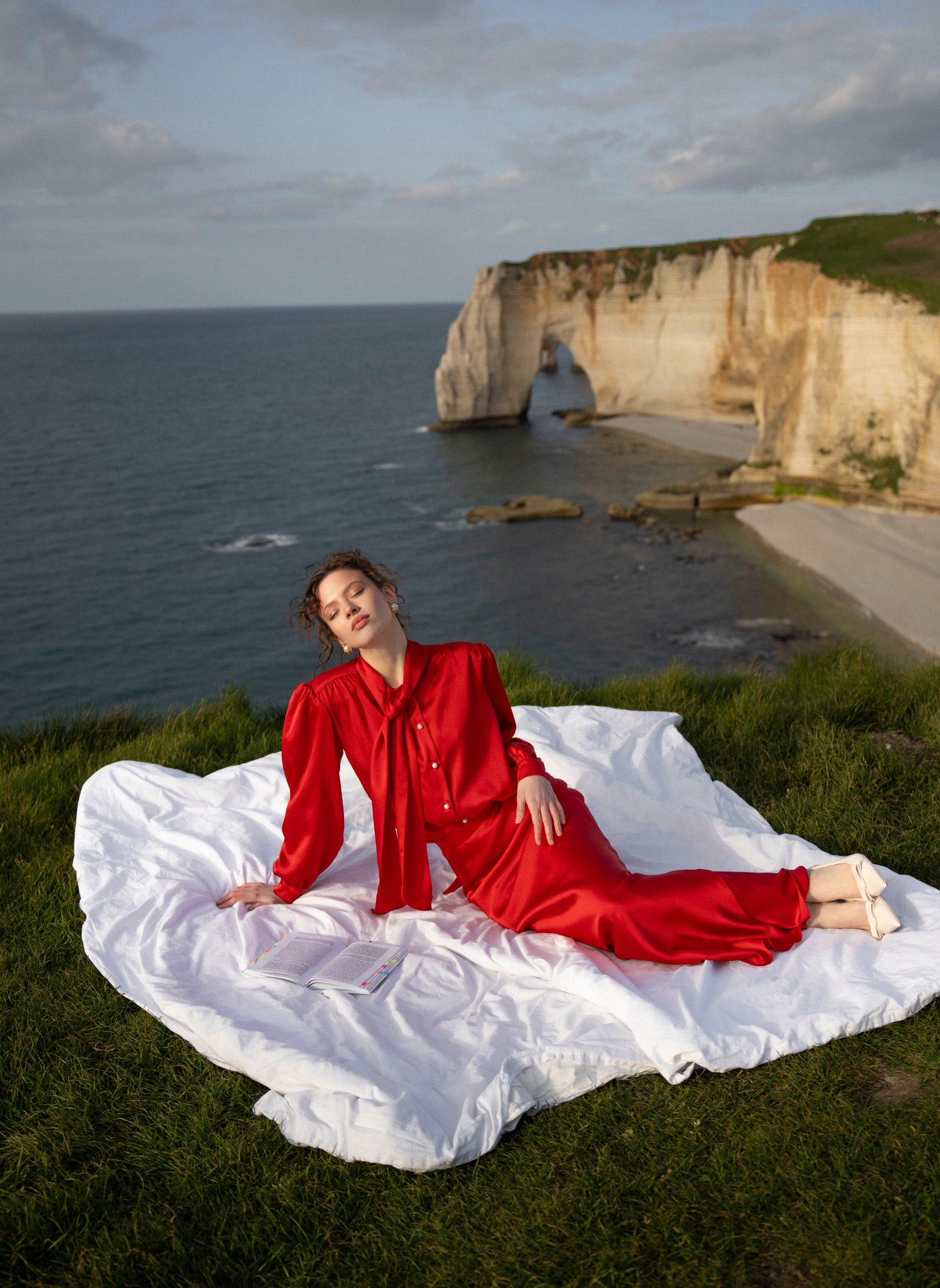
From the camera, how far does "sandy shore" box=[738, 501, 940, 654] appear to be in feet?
55.9

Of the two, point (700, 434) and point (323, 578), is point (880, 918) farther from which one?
point (700, 434)

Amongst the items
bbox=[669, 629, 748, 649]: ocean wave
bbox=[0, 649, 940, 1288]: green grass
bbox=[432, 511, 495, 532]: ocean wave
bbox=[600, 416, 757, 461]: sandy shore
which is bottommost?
bbox=[669, 629, 748, 649]: ocean wave

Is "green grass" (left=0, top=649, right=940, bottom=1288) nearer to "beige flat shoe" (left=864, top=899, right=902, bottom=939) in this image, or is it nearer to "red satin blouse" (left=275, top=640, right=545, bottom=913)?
"beige flat shoe" (left=864, top=899, right=902, bottom=939)

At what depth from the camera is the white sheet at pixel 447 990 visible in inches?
112

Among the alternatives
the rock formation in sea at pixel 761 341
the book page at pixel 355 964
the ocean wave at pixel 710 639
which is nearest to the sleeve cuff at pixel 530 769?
the book page at pixel 355 964

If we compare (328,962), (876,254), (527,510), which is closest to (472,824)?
(328,962)

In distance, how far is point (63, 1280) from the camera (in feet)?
7.70

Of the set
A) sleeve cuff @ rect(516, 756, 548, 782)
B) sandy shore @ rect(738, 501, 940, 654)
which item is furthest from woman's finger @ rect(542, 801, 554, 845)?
sandy shore @ rect(738, 501, 940, 654)

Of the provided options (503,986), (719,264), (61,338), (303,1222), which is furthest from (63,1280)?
(61,338)

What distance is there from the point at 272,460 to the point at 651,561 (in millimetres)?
20320

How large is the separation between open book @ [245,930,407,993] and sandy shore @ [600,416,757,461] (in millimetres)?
29097

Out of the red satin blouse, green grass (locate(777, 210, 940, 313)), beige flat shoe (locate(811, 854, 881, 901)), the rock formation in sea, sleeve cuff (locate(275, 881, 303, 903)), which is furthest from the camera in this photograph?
the rock formation in sea

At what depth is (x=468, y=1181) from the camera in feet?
8.64

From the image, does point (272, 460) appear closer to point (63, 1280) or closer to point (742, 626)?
point (742, 626)
